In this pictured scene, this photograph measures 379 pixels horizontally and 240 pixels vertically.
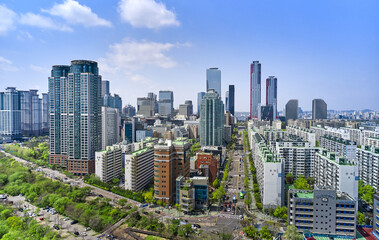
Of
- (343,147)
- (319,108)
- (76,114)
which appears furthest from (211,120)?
(319,108)

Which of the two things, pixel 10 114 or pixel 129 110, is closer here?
pixel 10 114

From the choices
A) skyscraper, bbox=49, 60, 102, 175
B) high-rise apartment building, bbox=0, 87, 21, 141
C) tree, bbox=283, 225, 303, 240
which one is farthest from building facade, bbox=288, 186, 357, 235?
high-rise apartment building, bbox=0, 87, 21, 141

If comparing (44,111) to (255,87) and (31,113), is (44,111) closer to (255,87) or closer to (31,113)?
(31,113)

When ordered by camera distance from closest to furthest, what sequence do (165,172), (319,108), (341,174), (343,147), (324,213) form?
1. (324,213)
2. (341,174)
3. (165,172)
4. (343,147)
5. (319,108)

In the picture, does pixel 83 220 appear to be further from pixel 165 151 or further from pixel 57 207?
pixel 165 151

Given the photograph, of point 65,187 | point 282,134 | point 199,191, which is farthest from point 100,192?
point 282,134
